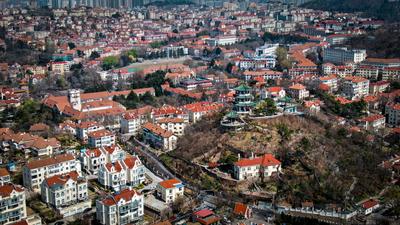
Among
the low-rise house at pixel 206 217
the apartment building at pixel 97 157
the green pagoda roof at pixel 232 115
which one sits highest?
the green pagoda roof at pixel 232 115

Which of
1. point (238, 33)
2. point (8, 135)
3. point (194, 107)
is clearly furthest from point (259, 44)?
point (8, 135)

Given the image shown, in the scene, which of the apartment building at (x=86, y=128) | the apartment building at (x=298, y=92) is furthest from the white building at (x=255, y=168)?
the apartment building at (x=298, y=92)

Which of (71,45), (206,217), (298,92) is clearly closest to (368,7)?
(71,45)

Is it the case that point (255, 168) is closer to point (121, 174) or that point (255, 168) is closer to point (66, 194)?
point (121, 174)

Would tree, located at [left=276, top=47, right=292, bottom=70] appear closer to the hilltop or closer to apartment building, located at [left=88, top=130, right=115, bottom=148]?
the hilltop

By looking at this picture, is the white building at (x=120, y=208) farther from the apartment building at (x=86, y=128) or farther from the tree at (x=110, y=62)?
the tree at (x=110, y=62)

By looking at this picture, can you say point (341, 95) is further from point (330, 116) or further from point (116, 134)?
point (116, 134)
